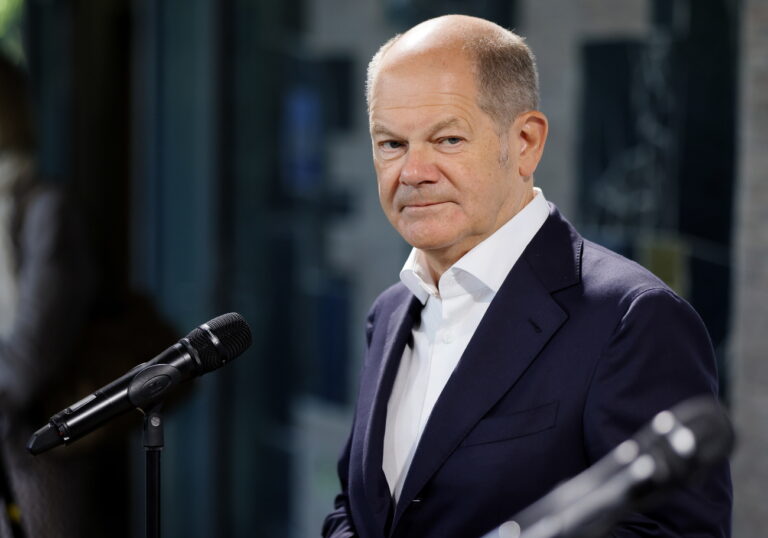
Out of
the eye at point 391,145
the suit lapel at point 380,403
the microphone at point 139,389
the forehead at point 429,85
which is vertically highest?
the forehead at point 429,85

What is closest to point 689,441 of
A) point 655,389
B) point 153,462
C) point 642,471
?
point 642,471

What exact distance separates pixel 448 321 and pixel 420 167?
264mm

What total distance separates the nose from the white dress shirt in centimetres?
14

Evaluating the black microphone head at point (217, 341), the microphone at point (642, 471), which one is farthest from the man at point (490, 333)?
the microphone at point (642, 471)

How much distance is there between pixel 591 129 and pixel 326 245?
53.7 inches

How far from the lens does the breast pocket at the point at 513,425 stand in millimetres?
1589

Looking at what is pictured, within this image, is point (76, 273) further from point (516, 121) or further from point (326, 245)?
point (516, 121)

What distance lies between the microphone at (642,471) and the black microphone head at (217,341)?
2.41 ft

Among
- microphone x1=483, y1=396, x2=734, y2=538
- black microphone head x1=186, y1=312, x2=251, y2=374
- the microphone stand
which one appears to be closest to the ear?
black microphone head x1=186, y1=312, x2=251, y2=374

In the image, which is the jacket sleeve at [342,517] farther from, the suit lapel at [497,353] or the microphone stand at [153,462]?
the microphone stand at [153,462]

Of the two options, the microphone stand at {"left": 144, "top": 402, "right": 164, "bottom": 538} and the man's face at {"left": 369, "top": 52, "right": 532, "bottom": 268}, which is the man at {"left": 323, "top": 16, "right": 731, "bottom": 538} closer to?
the man's face at {"left": 369, "top": 52, "right": 532, "bottom": 268}

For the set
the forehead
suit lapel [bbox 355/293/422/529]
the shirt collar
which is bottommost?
suit lapel [bbox 355/293/422/529]

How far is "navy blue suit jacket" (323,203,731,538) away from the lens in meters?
1.51

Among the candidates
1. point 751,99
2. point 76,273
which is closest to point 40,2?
point 76,273
